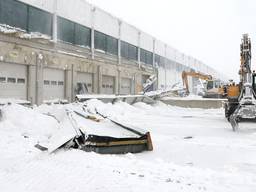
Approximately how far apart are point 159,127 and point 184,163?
22.1ft

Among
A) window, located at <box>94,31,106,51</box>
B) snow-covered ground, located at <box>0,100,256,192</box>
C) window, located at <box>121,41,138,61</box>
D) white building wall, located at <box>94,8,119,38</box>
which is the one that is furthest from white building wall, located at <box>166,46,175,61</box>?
snow-covered ground, located at <box>0,100,256,192</box>

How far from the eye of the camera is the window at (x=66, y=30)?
24.2 metres

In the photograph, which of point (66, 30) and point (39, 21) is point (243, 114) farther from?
point (66, 30)

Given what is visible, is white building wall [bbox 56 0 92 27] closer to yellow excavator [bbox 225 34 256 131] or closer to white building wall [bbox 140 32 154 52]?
yellow excavator [bbox 225 34 256 131]

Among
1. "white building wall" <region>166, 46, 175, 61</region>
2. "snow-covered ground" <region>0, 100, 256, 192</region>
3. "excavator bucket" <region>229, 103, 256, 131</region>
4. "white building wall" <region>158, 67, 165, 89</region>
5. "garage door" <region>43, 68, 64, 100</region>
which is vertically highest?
"white building wall" <region>166, 46, 175, 61</region>

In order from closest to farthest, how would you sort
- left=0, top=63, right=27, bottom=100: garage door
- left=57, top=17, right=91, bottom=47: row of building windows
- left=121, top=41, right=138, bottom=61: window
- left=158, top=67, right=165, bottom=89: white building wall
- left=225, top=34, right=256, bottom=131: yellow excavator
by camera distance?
left=225, top=34, right=256, bottom=131: yellow excavator
left=0, top=63, right=27, bottom=100: garage door
left=57, top=17, right=91, bottom=47: row of building windows
left=121, top=41, right=138, bottom=61: window
left=158, top=67, right=165, bottom=89: white building wall

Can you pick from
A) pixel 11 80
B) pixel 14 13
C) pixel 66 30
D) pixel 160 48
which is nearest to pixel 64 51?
pixel 66 30

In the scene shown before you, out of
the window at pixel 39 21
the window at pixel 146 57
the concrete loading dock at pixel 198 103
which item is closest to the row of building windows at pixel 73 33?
the window at pixel 39 21

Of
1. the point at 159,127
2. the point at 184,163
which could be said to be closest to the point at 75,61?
the point at 159,127

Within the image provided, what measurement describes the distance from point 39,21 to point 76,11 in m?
5.11

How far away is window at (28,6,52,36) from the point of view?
2124cm

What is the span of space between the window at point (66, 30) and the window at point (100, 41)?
3.83 meters

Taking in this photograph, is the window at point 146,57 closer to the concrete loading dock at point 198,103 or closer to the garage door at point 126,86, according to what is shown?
the garage door at point 126,86

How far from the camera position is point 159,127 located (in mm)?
14773
